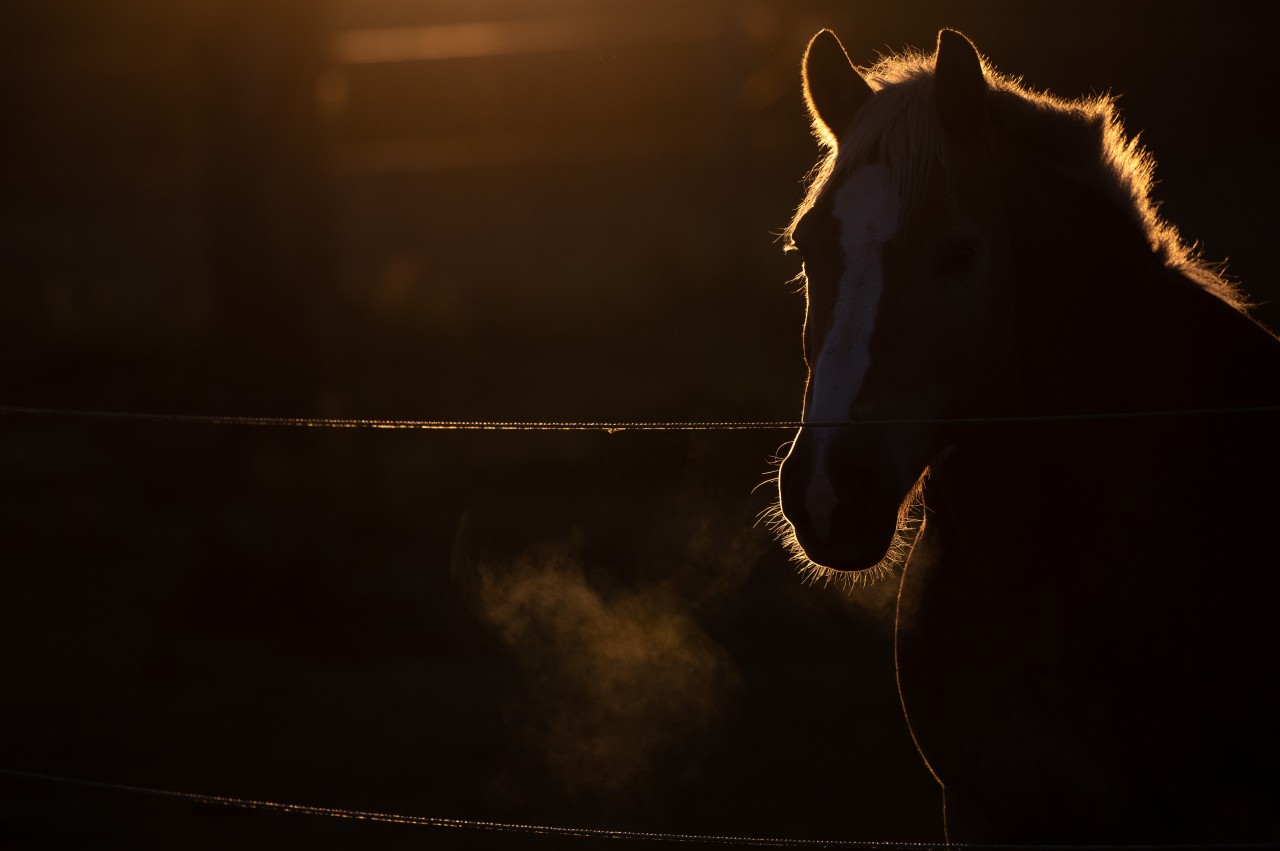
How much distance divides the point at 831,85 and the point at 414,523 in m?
4.15

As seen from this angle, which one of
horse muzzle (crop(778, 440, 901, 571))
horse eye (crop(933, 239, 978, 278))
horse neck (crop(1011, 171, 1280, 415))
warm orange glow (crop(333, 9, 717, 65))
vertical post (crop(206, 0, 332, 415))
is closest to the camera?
horse muzzle (crop(778, 440, 901, 571))

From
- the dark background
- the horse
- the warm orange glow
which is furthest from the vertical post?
the warm orange glow

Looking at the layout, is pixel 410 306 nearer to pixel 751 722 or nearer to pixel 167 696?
pixel 167 696

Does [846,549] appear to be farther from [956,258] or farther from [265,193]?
[265,193]

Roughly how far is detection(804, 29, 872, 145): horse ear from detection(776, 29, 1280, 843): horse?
125 mm

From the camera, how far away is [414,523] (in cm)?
624

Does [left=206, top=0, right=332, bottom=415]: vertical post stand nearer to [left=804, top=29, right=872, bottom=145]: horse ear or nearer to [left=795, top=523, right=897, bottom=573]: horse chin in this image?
[left=804, top=29, right=872, bottom=145]: horse ear

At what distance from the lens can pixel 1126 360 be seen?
2240 millimetres

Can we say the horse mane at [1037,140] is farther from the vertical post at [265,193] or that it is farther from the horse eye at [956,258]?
the vertical post at [265,193]

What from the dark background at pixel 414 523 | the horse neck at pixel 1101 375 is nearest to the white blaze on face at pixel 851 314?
the horse neck at pixel 1101 375

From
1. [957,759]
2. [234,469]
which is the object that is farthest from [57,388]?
[957,759]

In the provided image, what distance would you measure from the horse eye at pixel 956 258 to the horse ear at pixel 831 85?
449 millimetres

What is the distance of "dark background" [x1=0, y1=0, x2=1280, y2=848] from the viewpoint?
4117 millimetres

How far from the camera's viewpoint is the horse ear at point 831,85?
246cm
